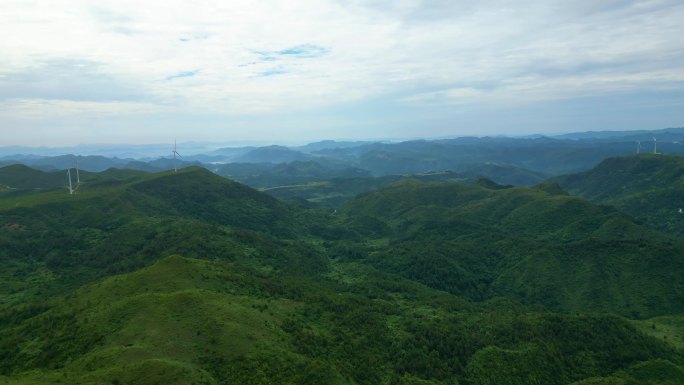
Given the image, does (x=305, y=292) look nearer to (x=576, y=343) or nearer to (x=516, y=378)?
(x=516, y=378)

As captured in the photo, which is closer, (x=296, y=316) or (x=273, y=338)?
(x=273, y=338)

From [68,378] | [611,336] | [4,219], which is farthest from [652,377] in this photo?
[4,219]

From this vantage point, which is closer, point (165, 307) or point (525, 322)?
point (165, 307)

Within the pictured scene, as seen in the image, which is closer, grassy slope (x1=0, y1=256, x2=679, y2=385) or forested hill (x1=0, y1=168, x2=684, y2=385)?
grassy slope (x1=0, y1=256, x2=679, y2=385)

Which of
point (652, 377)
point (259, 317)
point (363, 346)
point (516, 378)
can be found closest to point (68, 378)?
point (259, 317)

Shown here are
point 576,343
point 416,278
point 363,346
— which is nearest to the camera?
point 363,346

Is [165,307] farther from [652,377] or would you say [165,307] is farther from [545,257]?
[545,257]

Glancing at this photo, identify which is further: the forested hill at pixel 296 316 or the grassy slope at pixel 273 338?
the forested hill at pixel 296 316

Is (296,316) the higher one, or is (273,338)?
(273,338)

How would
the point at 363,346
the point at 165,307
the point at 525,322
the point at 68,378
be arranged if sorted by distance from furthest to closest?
the point at 525,322, the point at 363,346, the point at 165,307, the point at 68,378

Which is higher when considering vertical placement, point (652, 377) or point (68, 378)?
point (68, 378)

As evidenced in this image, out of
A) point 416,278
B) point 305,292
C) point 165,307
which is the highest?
point 165,307
